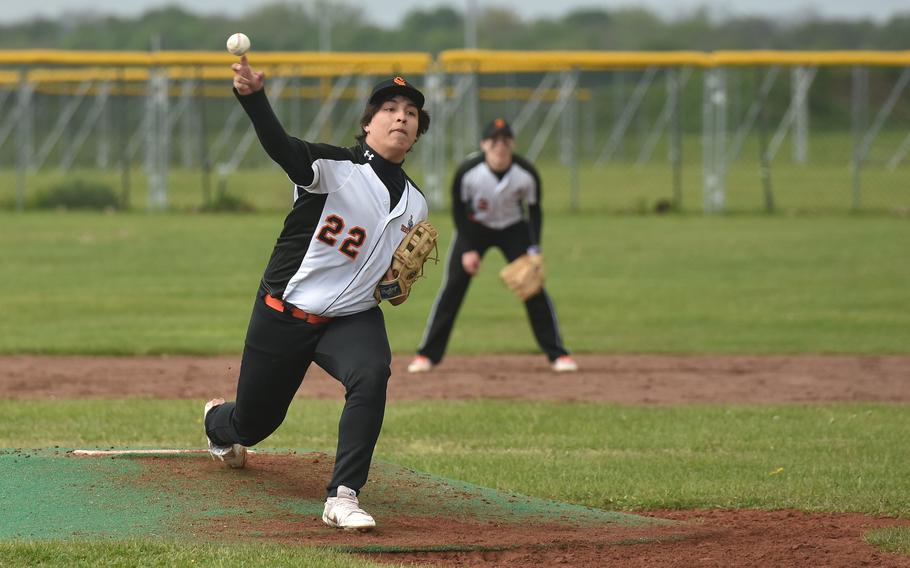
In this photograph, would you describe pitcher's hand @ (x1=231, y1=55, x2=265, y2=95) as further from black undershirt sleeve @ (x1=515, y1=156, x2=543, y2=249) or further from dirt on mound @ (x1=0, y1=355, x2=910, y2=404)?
black undershirt sleeve @ (x1=515, y1=156, x2=543, y2=249)

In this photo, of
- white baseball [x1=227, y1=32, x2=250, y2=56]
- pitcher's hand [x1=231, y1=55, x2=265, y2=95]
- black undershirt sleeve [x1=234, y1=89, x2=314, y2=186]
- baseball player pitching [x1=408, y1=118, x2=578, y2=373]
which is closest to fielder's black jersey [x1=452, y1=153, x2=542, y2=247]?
baseball player pitching [x1=408, y1=118, x2=578, y2=373]

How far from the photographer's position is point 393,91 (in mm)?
5453

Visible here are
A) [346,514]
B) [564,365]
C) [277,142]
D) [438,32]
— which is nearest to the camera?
[277,142]

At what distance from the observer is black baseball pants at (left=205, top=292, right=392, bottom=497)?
533 cm

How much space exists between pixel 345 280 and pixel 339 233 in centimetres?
20

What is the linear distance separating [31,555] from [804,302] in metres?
11.1

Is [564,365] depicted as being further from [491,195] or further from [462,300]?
[491,195]

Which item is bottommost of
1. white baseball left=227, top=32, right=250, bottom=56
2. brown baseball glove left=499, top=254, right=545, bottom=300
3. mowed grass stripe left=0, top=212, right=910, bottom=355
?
mowed grass stripe left=0, top=212, right=910, bottom=355

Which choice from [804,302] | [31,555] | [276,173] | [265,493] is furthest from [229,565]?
[276,173]

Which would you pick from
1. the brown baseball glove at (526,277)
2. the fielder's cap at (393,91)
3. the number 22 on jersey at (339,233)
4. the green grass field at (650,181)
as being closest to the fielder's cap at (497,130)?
the brown baseball glove at (526,277)

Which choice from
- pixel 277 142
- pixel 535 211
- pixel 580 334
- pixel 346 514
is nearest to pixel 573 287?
pixel 580 334

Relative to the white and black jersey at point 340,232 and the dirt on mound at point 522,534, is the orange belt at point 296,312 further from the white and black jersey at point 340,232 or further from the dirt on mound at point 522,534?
the dirt on mound at point 522,534

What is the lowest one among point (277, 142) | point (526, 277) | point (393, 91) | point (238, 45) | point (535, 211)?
point (526, 277)

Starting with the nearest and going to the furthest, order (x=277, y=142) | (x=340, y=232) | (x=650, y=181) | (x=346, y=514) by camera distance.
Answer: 1. (x=277, y=142)
2. (x=346, y=514)
3. (x=340, y=232)
4. (x=650, y=181)
